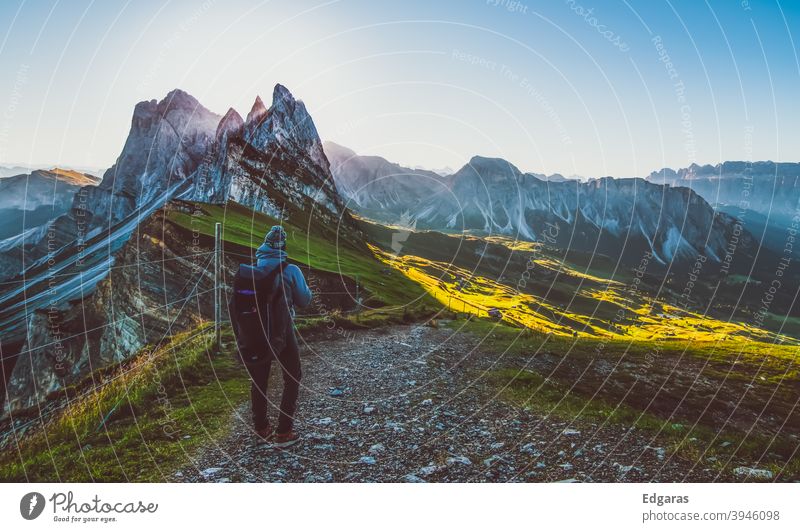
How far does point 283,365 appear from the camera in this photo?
25.4 ft

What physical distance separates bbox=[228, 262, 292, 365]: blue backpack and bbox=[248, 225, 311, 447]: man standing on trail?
0.39 ft

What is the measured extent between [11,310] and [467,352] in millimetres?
100169

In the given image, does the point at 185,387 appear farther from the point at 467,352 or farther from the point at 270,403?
the point at 467,352

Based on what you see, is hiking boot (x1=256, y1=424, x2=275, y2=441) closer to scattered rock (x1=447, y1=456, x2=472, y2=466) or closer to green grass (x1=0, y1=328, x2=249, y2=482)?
green grass (x1=0, y1=328, x2=249, y2=482)

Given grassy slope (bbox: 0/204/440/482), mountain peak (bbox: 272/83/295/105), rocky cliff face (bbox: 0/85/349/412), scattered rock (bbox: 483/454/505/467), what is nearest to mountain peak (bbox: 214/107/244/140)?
rocky cliff face (bbox: 0/85/349/412)

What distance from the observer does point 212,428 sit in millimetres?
8211

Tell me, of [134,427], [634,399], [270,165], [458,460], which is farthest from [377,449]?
[270,165]

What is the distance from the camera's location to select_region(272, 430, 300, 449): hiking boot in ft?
25.3

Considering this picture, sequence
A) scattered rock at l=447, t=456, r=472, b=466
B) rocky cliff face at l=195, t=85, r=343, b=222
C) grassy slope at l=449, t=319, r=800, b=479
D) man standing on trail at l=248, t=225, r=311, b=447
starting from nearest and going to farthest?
1. scattered rock at l=447, t=456, r=472, b=466
2. man standing on trail at l=248, t=225, r=311, b=447
3. grassy slope at l=449, t=319, r=800, b=479
4. rocky cliff face at l=195, t=85, r=343, b=222

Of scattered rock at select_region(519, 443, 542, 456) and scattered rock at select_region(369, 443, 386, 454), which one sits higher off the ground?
scattered rock at select_region(519, 443, 542, 456)

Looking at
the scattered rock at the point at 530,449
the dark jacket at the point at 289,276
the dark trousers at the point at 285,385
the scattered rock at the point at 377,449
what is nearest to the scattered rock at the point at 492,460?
the scattered rock at the point at 530,449

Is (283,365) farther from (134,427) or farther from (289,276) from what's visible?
(134,427)

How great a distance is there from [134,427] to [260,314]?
136 inches
